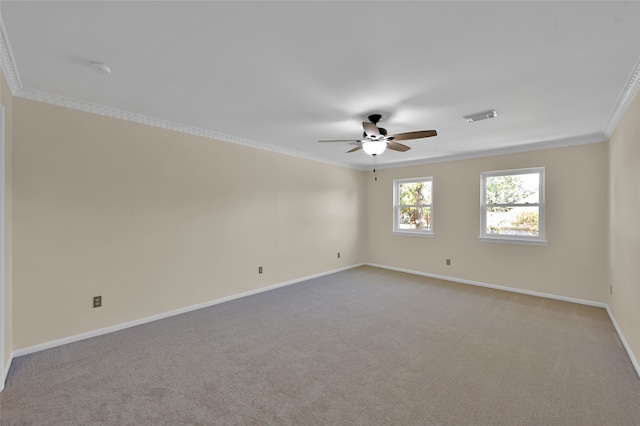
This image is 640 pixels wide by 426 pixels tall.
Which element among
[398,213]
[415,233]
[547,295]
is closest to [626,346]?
[547,295]

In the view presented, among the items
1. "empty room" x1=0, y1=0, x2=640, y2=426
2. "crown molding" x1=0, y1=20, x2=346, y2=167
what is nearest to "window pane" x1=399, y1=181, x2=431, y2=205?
"empty room" x1=0, y1=0, x2=640, y2=426

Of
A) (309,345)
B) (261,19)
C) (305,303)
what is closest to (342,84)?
(261,19)

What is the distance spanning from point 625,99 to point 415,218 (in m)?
3.86

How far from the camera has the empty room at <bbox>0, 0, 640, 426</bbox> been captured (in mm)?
1884

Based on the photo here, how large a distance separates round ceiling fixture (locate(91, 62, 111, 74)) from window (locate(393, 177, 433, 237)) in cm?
543

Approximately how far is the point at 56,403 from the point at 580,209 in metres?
6.37

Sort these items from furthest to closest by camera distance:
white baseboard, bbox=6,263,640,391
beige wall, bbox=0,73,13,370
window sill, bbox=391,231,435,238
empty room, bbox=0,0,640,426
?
window sill, bbox=391,231,435,238 < white baseboard, bbox=6,263,640,391 < beige wall, bbox=0,73,13,370 < empty room, bbox=0,0,640,426

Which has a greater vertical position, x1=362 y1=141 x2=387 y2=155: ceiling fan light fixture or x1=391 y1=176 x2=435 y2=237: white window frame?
x1=362 y1=141 x2=387 y2=155: ceiling fan light fixture

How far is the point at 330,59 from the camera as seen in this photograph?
2.11 meters

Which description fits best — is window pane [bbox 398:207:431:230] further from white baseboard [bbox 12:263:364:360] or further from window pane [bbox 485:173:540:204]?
white baseboard [bbox 12:263:364:360]

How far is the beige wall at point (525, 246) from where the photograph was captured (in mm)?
4258

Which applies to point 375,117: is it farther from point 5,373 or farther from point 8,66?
point 5,373

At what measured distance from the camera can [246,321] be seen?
3596 millimetres

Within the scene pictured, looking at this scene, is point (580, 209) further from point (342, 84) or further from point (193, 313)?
point (193, 313)
